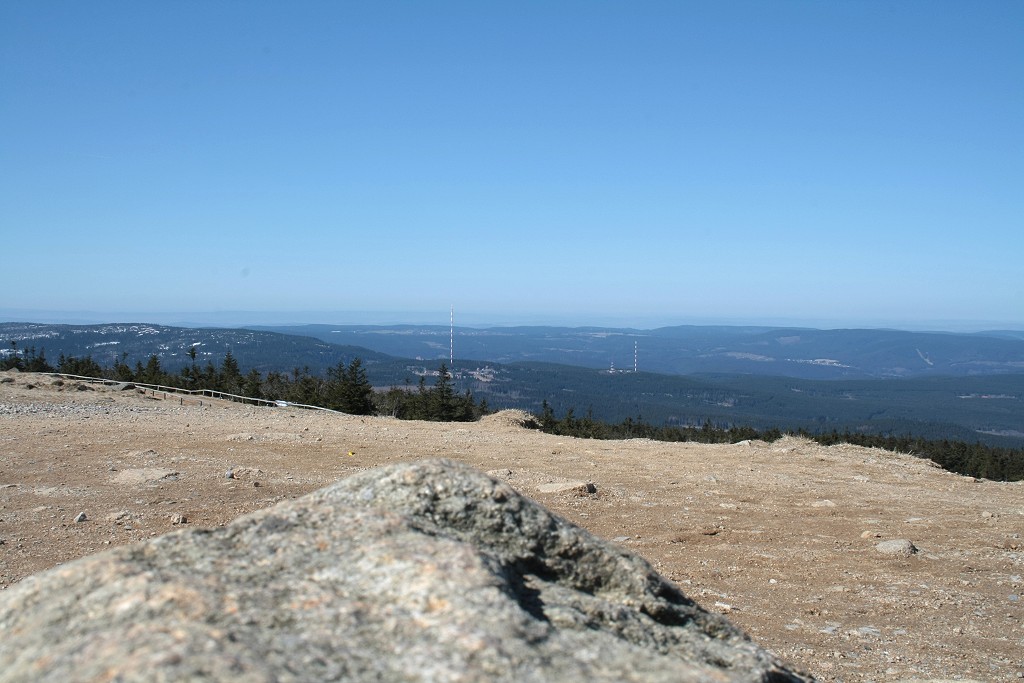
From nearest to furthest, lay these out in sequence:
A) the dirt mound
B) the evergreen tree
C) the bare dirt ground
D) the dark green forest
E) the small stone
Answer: the bare dirt ground
the small stone
the dirt mound
the dark green forest
the evergreen tree

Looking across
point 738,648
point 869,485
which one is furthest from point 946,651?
point 869,485

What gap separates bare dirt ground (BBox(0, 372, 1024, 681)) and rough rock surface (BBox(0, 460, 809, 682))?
138 inches

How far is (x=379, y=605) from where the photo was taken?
3080mm

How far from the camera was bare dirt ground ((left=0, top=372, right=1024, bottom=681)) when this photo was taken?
7.75 m

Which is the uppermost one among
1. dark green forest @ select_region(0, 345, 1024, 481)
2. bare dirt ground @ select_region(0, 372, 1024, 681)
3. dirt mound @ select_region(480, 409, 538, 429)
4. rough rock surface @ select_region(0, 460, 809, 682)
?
rough rock surface @ select_region(0, 460, 809, 682)

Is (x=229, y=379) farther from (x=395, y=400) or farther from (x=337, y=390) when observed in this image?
(x=337, y=390)

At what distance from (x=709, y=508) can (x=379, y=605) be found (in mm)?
11015

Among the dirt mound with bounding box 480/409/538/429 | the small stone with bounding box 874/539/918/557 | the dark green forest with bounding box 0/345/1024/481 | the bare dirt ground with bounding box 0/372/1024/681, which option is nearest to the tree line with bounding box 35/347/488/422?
the dark green forest with bounding box 0/345/1024/481

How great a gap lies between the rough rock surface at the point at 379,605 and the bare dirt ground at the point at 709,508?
11.5 feet

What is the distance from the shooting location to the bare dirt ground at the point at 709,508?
25.4 feet

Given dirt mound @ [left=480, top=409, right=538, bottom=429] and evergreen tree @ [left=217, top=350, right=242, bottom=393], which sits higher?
dirt mound @ [left=480, top=409, right=538, bottom=429]

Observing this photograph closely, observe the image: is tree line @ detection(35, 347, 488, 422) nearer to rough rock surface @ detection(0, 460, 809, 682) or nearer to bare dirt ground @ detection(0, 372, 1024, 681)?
bare dirt ground @ detection(0, 372, 1024, 681)

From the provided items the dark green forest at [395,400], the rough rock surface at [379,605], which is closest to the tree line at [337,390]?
the dark green forest at [395,400]

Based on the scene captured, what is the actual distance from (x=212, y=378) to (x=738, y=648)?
70901 mm
